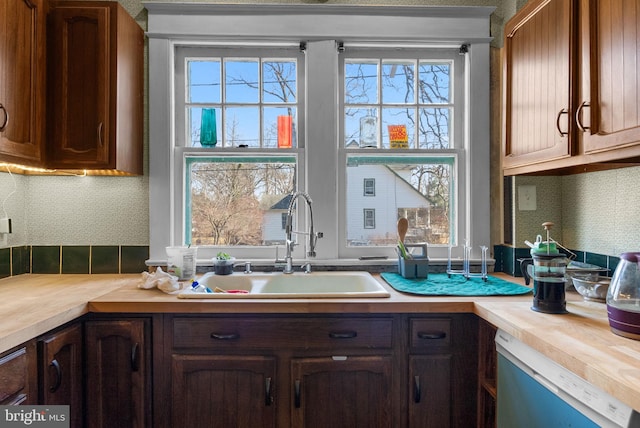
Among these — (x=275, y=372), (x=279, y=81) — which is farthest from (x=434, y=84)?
(x=275, y=372)

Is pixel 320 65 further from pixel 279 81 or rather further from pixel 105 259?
pixel 105 259

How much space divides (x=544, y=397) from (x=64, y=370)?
5.17ft

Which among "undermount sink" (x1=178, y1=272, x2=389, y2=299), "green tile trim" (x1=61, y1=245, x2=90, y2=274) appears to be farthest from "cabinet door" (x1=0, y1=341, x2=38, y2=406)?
"green tile trim" (x1=61, y1=245, x2=90, y2=274)

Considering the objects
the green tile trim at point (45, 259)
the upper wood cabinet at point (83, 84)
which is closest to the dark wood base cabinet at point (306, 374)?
the upper wood cabinet at point (83, 84)

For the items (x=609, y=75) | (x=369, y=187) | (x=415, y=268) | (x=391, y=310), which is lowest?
(x=391, y=310)

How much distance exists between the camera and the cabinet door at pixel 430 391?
157 centimetres

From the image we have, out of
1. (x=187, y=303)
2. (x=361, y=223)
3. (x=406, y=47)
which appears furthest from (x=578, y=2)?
(x=187, y=303)

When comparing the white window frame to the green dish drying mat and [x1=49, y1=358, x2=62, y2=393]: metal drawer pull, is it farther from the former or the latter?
[x1=49, y1=358, x2=62, y2=393]: metal drawer pull

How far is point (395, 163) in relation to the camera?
90.2 inches

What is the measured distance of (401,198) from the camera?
229 centimetres

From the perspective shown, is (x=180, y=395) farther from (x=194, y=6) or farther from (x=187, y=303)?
(x=194, y=6)

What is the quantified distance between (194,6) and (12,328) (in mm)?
1751

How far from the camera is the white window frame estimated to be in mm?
2162

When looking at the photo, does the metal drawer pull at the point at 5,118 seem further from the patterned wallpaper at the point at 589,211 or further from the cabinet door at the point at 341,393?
the patterned wallpaper at the point at 589,211
